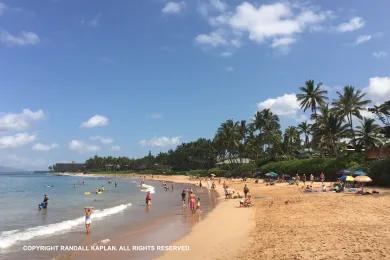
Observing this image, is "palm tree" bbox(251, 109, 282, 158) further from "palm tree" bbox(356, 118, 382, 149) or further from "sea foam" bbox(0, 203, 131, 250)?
"sea foam" bbox(0, 203, 131, 250)

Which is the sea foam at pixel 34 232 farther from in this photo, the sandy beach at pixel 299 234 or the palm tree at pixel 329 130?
the palm tree at pixel 329 130

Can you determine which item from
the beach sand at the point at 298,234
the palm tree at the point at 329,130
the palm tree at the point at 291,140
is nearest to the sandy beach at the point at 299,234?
the beach sand at the point at 298,234

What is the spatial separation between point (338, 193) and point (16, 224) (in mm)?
24298

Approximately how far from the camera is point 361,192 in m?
32.3

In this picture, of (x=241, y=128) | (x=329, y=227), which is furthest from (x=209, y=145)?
(x=329, y=227)

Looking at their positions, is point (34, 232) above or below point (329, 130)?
below

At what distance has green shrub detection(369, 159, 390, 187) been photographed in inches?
1529

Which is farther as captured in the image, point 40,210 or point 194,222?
point 40,210

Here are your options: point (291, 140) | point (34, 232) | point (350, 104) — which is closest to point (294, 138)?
point (291, 140)

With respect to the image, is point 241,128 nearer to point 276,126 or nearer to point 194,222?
point 276,126

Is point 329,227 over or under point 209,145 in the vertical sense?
under

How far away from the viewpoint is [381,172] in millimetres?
39625

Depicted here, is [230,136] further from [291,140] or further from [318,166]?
[318,166]

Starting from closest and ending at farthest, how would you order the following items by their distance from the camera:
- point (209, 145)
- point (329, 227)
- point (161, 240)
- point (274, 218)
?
1. point (329, 227)
2. point (161, 240)
3. point (274, 218)
4. point (209, 145)
